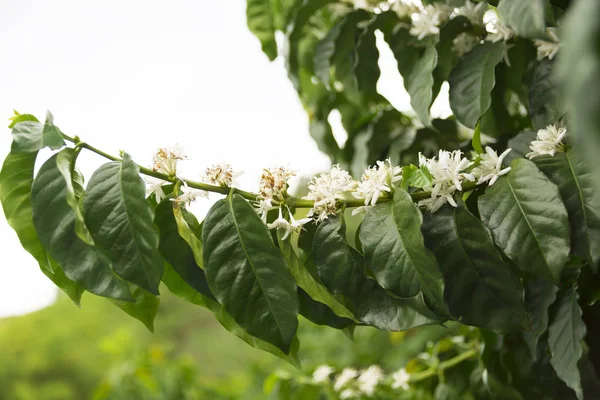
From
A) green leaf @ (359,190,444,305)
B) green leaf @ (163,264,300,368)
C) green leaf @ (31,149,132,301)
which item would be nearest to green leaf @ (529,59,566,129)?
green leaf @ (359,190,444,305)

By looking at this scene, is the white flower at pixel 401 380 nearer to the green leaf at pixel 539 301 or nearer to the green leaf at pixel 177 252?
the green leaf at pixel 539 301

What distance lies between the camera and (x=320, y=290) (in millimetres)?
488

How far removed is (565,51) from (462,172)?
1.06 ft

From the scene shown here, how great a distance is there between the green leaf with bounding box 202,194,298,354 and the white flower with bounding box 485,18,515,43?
378 millimetres

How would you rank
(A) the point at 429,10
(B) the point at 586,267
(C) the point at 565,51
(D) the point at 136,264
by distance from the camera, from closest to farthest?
(C) the point at 565,51
(D) the point at 136,264
(B) the point at 586,267
(A) the point at 429,10

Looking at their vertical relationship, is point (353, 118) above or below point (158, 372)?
above

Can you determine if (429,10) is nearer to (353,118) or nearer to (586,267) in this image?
(353,118)

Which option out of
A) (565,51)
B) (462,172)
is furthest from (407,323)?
(565,51)

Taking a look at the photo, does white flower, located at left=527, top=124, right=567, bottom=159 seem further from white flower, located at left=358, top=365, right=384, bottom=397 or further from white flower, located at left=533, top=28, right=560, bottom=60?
white flower, located at left=358, top=365, right=384, bottom=397

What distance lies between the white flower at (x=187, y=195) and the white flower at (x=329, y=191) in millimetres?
91

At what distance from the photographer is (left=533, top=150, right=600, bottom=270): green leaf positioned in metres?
0.45

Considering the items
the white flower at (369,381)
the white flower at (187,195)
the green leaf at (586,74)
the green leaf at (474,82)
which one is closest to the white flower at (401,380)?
the white flower at (369,381)

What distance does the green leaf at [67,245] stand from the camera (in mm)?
431

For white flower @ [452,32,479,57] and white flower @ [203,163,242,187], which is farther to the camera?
white flower @ [452,32,479,57]
